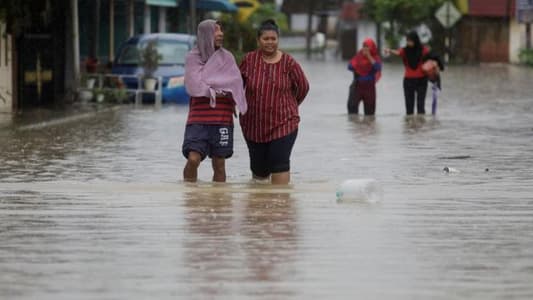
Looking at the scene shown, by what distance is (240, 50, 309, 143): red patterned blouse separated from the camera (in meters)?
13.5

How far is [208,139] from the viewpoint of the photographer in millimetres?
13727

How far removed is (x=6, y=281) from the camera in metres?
8.60

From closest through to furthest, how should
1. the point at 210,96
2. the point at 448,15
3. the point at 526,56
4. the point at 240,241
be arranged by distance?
the point at 240,241 < the point at 210,96 < the point at 526,56 < the point at 448,15

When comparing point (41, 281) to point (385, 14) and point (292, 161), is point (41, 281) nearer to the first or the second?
point (292, 161)

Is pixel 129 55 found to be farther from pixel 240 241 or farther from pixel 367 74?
pixel 240 241

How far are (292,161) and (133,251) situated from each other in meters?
8.43

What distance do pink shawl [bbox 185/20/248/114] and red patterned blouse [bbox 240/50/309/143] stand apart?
11 cm

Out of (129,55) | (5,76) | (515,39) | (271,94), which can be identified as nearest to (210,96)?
(271,94)

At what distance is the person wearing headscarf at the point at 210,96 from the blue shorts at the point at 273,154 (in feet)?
0.74

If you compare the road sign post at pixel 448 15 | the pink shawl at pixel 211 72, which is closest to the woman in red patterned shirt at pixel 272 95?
the pink shawl at pixel 211 72

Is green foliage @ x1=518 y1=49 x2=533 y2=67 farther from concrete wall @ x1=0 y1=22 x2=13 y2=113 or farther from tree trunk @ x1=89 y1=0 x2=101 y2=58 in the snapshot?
concrete wall @ x1=0 y1=22 x2=13 y2=113

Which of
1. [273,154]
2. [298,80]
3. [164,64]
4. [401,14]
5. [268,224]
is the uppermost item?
[298,80]

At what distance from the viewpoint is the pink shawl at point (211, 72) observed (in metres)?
13.4

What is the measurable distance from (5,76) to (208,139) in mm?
15233
